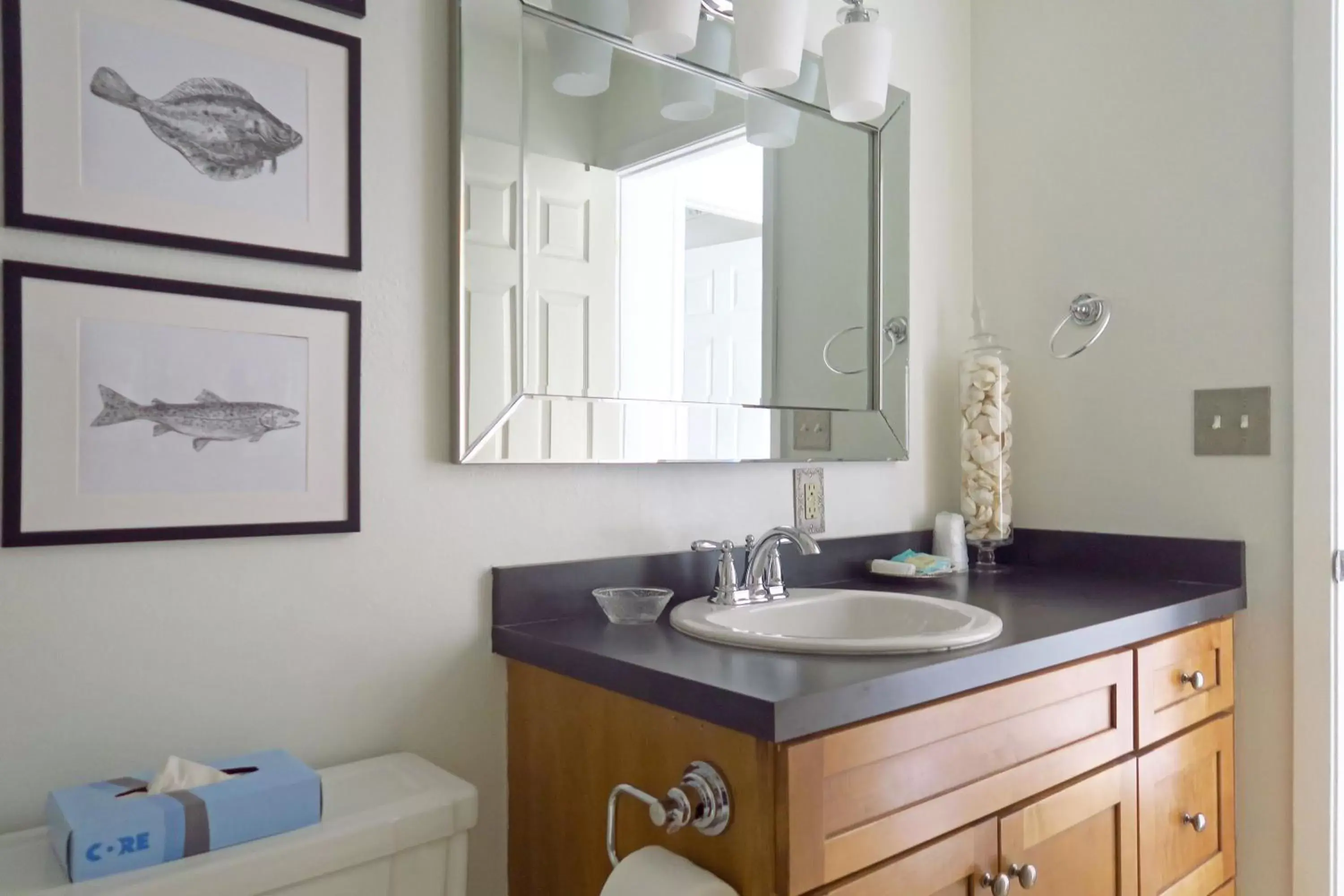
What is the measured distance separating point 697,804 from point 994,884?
0.45 metres

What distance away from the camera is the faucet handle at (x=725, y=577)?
1454mm

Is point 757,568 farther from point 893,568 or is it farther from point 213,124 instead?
point 213,124

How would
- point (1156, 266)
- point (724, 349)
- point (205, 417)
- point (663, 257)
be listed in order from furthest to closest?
1. point (1156, 266)
2. point (724, 349)
3. point (663, 257)
4. point (205, 417)

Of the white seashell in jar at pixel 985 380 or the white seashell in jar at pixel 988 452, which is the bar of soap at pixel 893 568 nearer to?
the white seashell in jar at pixel 988 452

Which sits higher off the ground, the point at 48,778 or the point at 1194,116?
the point at 1194,116

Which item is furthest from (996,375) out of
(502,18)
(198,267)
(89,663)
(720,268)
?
(89,663)

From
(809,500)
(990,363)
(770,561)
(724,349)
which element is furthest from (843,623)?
(990,363)

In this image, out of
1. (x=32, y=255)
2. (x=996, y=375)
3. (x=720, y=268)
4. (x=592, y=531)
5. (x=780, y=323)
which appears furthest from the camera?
(x=996, y=375)

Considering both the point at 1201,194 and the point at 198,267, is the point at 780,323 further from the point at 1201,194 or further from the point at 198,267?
the point at 198,267

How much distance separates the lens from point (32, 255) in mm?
989

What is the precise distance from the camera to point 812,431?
1786 millimetres

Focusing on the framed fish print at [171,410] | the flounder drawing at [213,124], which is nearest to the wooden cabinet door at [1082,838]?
the framed fish print at [171,410]

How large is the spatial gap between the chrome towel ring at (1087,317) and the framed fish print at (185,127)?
4.84 feet

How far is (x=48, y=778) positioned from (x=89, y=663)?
0.40 ft
